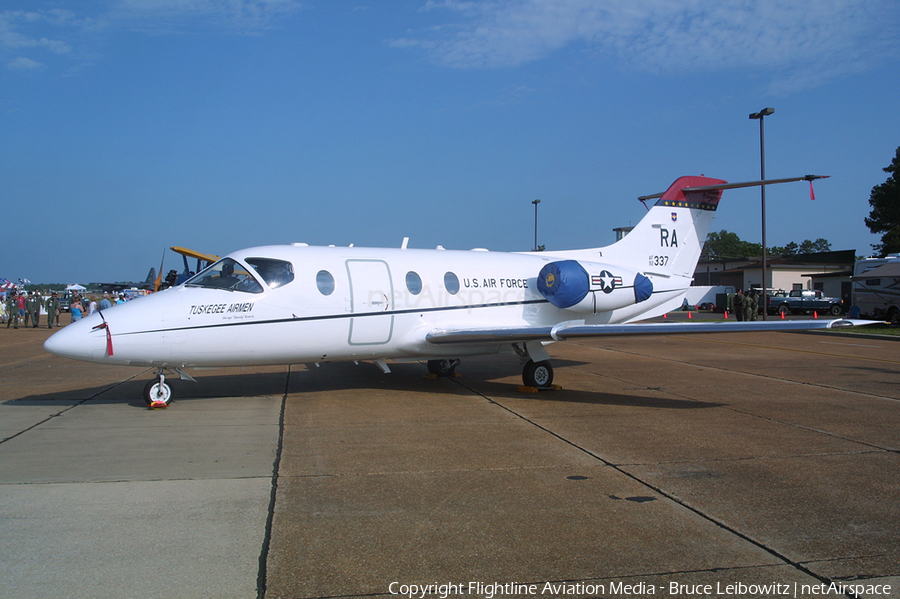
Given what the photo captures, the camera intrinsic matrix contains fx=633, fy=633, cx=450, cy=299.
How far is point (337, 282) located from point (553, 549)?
21.8 ft

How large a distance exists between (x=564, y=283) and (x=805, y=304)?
36259mm

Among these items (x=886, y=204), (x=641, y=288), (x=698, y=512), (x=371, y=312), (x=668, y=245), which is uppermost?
(x=886, y=204)

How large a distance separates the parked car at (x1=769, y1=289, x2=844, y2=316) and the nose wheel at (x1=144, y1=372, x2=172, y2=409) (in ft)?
134

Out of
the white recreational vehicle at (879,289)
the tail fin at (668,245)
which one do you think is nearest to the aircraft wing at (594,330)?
the tail fin at (668,245)

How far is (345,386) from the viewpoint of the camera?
1155 cm

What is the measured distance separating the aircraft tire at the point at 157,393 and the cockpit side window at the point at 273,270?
214 centimetres

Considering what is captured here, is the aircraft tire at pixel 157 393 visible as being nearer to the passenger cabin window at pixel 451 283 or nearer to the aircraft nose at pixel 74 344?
the aircraft nose at pixel 74 344

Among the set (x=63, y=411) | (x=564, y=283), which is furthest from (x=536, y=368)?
(x=63, y=411)

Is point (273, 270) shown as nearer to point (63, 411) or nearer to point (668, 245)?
point (63, 411)

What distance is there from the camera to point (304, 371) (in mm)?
13766

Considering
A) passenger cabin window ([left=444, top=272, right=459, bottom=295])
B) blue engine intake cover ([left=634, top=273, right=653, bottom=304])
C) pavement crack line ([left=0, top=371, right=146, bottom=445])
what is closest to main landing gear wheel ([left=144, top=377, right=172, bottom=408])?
pavement crack line ([left=0, top=371, right=146, bottom=445])

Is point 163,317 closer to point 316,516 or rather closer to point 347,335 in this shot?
point 347,335

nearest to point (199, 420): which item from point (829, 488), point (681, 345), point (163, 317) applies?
point (163, 317)

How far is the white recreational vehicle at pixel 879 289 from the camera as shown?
31.2m
